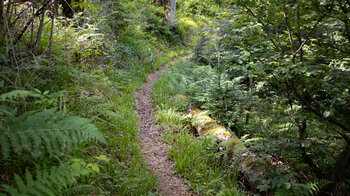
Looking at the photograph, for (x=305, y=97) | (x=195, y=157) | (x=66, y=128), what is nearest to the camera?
(x=66, y=128)

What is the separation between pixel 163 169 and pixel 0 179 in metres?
2.39

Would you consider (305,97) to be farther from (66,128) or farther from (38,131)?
(38,131)

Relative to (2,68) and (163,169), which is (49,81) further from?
(163,169)

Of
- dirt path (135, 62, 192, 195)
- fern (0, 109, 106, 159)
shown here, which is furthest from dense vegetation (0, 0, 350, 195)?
dirt path (135, 62, 192, 195)

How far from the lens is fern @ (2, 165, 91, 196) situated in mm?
1417

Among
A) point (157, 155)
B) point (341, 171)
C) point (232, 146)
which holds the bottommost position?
point (157, 155)

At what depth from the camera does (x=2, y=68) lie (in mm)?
2451

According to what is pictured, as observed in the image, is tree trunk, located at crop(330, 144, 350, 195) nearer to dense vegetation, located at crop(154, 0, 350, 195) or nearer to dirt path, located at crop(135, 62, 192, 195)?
dense vegetation, located at crop(154, 0, 350, 195)

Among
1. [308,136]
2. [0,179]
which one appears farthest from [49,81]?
[308,136]

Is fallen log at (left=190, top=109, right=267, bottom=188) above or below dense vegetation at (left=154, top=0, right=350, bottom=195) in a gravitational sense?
below

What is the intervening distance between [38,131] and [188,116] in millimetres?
3832

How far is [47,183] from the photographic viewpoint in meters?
1.63

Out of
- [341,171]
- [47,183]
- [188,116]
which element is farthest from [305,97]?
[47,183]

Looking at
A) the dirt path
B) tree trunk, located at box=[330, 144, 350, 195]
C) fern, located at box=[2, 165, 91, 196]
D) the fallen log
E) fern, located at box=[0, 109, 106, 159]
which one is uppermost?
fern, located at box=[0, 109, 106, 159]
